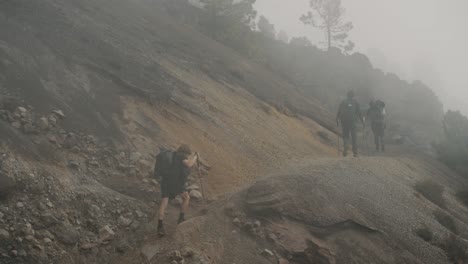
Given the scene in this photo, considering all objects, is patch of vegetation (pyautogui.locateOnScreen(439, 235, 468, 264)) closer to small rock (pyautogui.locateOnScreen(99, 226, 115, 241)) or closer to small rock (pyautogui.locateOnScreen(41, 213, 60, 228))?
small rock (pyautogui.locateOnScreen(99, 226, 115, 241))

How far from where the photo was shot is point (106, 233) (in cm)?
703

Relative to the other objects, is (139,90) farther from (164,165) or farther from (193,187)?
(164,165)

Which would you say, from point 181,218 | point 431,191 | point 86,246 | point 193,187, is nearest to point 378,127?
point 431,191

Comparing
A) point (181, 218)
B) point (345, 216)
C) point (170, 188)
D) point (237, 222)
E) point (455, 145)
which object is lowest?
point (181, 218)

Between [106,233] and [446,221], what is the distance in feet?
26.6

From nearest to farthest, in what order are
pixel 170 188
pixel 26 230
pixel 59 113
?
pixel 26 230 → pixel 170 188 → pixel 59 113

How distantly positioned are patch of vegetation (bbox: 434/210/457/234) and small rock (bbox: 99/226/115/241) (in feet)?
25.5

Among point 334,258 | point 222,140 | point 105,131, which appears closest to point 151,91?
point 222,140

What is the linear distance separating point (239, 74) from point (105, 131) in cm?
1372

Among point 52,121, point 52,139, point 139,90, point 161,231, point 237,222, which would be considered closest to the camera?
point 161,231

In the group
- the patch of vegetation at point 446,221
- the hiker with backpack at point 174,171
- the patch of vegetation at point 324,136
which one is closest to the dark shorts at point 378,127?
the patch of vegetation at point 324,136

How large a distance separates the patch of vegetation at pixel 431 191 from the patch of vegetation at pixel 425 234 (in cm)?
302

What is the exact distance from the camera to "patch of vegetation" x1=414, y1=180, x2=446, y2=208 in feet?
38.1

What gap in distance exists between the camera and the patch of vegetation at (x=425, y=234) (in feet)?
28.8
